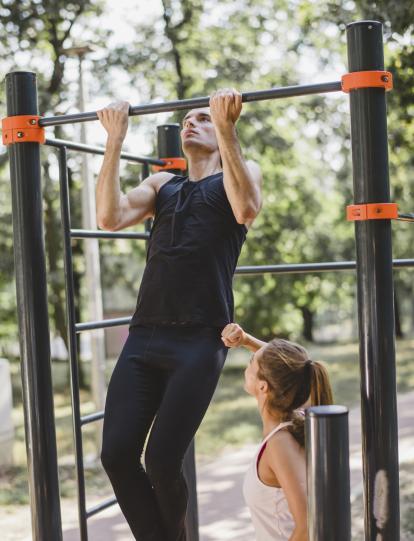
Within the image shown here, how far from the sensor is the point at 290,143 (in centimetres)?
1235

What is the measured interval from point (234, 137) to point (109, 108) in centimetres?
Answer: 50

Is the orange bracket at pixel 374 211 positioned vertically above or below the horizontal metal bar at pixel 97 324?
above

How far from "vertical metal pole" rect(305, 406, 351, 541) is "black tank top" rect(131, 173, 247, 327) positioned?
75 cm

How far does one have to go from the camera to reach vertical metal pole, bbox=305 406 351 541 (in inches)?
66.2

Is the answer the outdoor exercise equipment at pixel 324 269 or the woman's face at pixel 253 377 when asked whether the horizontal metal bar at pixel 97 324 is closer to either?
the outdoor exercise equipment at pixel 324 269

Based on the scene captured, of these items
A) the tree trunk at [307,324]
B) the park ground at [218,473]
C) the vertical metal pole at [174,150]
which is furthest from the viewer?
the tree trunk at [307,324]

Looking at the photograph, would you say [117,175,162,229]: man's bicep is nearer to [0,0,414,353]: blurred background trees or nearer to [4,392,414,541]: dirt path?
[4,392,414,541]: dirt path

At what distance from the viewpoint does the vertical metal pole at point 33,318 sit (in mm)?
2574

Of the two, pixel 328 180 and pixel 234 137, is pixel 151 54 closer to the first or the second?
pixel 328 180

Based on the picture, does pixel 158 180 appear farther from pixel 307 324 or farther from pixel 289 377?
pixel 307 324

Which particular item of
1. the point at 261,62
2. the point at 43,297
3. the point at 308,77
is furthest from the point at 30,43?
the point at 43,297

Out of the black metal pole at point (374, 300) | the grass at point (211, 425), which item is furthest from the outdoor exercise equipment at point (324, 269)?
the grass at point (211, 425)

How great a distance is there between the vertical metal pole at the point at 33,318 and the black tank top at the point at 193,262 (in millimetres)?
396

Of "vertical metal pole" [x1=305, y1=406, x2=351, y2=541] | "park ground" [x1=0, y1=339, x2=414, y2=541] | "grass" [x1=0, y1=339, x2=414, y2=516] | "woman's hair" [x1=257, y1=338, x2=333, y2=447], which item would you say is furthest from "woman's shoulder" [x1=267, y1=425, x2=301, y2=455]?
"grass" [x1=0, y1=339, x2=414, y2=516]
